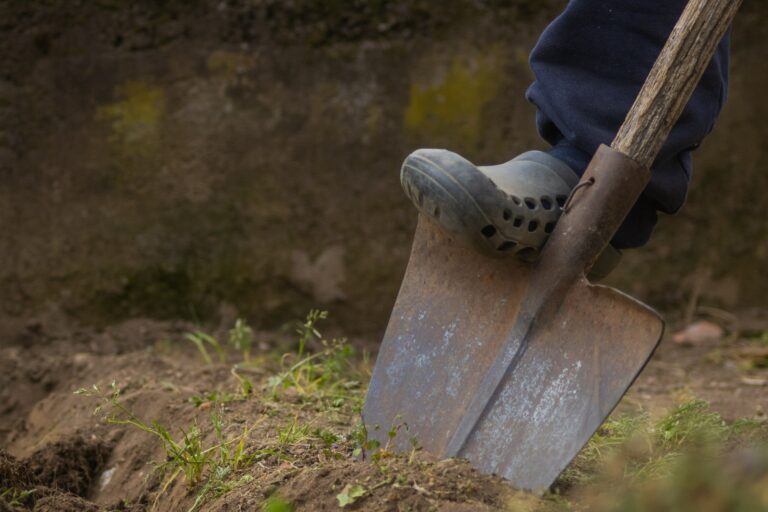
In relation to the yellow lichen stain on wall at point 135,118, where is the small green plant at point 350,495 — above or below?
above

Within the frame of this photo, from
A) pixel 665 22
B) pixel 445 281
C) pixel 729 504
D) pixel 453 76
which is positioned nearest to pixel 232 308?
pixel 453 76

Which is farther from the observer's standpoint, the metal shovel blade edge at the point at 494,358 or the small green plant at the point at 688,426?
the small green plant at the point at 688,426

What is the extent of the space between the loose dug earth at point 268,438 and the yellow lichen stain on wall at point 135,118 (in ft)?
1.83

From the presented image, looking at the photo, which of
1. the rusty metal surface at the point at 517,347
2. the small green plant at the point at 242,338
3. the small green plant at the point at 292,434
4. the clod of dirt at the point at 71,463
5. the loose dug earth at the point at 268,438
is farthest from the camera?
the small green plant at the point at 242,338

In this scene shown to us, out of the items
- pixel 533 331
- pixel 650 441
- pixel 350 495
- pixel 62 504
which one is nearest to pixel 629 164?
pixel 533 331

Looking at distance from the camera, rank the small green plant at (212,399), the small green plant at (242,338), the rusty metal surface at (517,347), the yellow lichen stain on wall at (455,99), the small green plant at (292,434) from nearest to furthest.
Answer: the rusty metal surface at (517,347)
the small green plant at (292,434)
the small green plant at (212,399)
the small green plant at (242,338)
the yellow lichen stain on wall at (455,99)

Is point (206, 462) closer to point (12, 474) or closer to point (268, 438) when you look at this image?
point (268, 438)

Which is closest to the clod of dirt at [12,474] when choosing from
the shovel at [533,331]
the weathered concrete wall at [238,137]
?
the shovel at [533,331]

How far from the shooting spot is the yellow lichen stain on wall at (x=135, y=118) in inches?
122

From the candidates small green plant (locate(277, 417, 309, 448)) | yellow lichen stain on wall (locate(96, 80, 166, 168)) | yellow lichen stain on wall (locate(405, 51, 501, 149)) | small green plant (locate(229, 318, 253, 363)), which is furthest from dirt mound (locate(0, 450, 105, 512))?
yellow lichen stain on wall (locate(405, 51, 501, 149))

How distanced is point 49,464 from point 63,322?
3.90 ft

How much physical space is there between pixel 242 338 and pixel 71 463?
842 millimetres

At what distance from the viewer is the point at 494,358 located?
1705mm

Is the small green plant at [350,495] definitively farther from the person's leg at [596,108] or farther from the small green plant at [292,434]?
the person's leg at [596,108]
